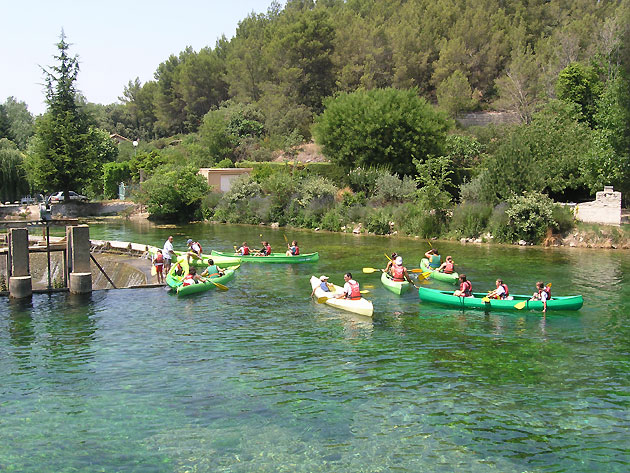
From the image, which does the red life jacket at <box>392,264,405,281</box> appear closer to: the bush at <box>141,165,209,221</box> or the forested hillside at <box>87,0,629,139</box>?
the bush at <box>141,165,209,221</box>

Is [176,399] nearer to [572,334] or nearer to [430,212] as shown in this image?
[572,334]

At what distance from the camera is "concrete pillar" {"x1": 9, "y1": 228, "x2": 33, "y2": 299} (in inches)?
1022

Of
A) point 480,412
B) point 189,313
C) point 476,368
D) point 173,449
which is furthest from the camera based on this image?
point 189,313

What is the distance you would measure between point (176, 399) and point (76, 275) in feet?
43.0

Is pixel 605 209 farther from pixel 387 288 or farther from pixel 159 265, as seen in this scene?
pixel 159 265

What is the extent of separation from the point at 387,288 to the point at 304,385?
1216cm

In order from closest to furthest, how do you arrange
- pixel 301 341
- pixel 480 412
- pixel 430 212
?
pixel 480 412, pixel 301 341, pixel 430 212

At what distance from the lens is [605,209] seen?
41.6 m

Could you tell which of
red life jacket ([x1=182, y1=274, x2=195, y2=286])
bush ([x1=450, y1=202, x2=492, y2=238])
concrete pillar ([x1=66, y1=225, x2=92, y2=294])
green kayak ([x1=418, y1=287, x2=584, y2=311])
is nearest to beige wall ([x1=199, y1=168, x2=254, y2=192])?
bush ([x1=450, y1=202, x2=492, y2=238])

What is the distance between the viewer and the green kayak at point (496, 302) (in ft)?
79.4

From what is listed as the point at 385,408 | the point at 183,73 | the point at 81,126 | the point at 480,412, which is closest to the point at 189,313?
the point at 385,408

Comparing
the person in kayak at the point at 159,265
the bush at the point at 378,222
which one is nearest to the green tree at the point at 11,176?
the bush at the point at 378,222

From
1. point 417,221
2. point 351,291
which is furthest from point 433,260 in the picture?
point 417,221

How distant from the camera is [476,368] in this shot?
1830 cm
